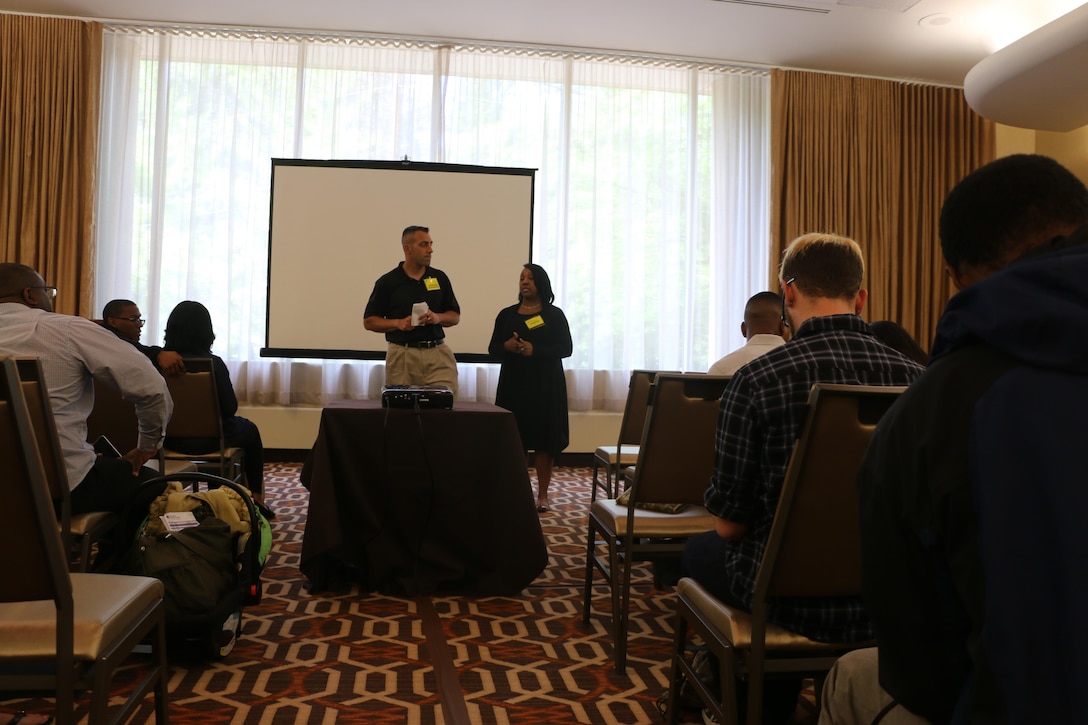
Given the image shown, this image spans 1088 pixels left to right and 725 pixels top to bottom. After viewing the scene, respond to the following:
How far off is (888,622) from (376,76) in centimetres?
624

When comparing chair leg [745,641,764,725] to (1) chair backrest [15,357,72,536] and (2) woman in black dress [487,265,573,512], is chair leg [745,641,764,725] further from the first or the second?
(2) woman in black dress [487,265,573,512]

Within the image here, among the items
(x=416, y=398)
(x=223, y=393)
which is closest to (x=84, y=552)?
(x=416, y=398)

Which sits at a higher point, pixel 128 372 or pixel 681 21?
pixel 681 21

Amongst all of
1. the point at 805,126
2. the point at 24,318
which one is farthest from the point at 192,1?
the point at 805,126

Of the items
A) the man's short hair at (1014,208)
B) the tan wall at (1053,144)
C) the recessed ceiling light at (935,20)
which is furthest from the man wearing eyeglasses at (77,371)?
the tan wall at (1053,144)

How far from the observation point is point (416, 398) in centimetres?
287

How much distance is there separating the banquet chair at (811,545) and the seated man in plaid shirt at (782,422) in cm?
4

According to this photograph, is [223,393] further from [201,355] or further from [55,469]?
[55,469]

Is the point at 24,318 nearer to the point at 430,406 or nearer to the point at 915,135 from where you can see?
the point at 430,406

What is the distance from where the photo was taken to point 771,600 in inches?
59.5

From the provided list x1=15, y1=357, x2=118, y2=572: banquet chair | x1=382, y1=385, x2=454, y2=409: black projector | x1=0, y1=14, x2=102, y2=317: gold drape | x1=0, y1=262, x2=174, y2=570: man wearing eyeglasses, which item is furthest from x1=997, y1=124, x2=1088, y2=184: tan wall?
x1=0, y1=14, x2=102, y2=317: gold drape

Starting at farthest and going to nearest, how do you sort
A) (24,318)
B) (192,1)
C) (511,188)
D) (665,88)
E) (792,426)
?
(665,88)
(511,188)
(192,1)
(24,318)
(792,426)

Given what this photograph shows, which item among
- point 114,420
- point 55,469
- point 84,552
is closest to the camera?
point 55,469

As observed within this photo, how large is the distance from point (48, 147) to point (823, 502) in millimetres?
6459
